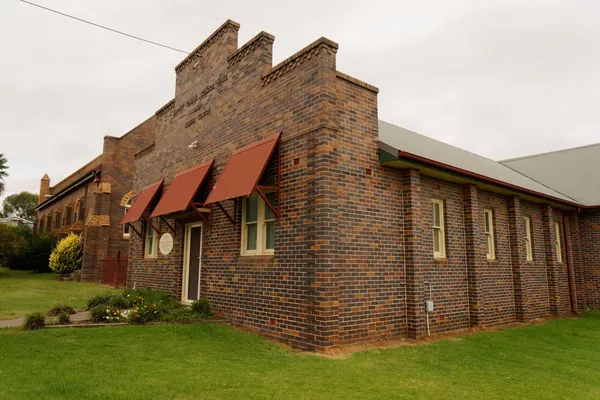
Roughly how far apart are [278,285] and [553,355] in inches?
210

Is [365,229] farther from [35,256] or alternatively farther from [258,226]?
[35,256]

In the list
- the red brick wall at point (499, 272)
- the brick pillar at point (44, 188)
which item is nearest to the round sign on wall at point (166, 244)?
the red brick wall at point (499, 272)

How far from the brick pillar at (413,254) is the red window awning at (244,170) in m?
3.06

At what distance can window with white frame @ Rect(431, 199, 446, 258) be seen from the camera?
33.2 ft

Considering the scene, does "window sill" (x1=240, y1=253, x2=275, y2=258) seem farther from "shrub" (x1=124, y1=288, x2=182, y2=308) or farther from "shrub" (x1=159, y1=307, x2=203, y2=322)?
"shrub" (x1=124, y1=288, x2=182, y2=308)

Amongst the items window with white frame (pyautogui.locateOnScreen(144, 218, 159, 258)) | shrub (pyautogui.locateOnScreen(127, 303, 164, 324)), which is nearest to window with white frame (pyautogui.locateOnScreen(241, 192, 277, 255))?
shrub (pyautogui.locateOnScreen(127, 303, 164, 324))

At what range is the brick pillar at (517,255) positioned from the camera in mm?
12039

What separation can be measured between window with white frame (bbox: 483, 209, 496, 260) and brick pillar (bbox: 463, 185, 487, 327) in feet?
2.45

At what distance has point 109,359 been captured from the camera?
620 cm

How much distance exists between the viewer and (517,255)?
1225cm

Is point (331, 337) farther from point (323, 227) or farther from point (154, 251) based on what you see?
point (154, 251)

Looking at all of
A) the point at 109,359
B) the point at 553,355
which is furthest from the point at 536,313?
the point at 109,359

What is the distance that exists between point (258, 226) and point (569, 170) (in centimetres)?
1661

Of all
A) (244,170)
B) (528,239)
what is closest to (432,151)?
(528,239)
